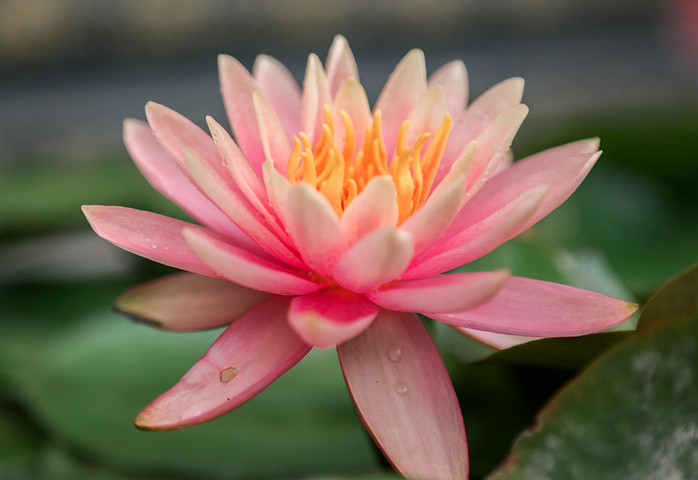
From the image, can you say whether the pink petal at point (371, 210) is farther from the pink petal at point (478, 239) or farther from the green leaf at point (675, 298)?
the green leaf at point (675, 298)

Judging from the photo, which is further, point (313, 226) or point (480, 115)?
point (480, 115)

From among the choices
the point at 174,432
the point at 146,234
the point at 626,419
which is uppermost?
the point at 146,234

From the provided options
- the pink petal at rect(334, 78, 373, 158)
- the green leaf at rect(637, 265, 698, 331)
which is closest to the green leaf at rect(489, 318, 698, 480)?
the green leaf at rect(637, 265, 698, 331)

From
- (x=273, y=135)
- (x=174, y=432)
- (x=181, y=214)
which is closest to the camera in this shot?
(x=273, y=135)

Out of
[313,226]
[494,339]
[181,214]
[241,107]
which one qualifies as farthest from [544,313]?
[181,214]

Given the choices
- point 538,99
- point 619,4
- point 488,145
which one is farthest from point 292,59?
point 488,145

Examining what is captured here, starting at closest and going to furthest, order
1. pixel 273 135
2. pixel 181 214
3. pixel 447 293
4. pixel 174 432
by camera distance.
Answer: pixel 447 293, pixel 273 135, pixel 174 432, pixel 181 214

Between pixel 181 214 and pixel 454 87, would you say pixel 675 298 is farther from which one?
pixel 181 214

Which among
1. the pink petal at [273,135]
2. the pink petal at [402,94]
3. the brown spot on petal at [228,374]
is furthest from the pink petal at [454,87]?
the brown spot on petal at [228,374]

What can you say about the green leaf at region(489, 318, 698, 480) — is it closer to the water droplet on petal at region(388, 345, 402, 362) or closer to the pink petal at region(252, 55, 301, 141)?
the water droplet on petal at region(388, 345, 402, 362)
